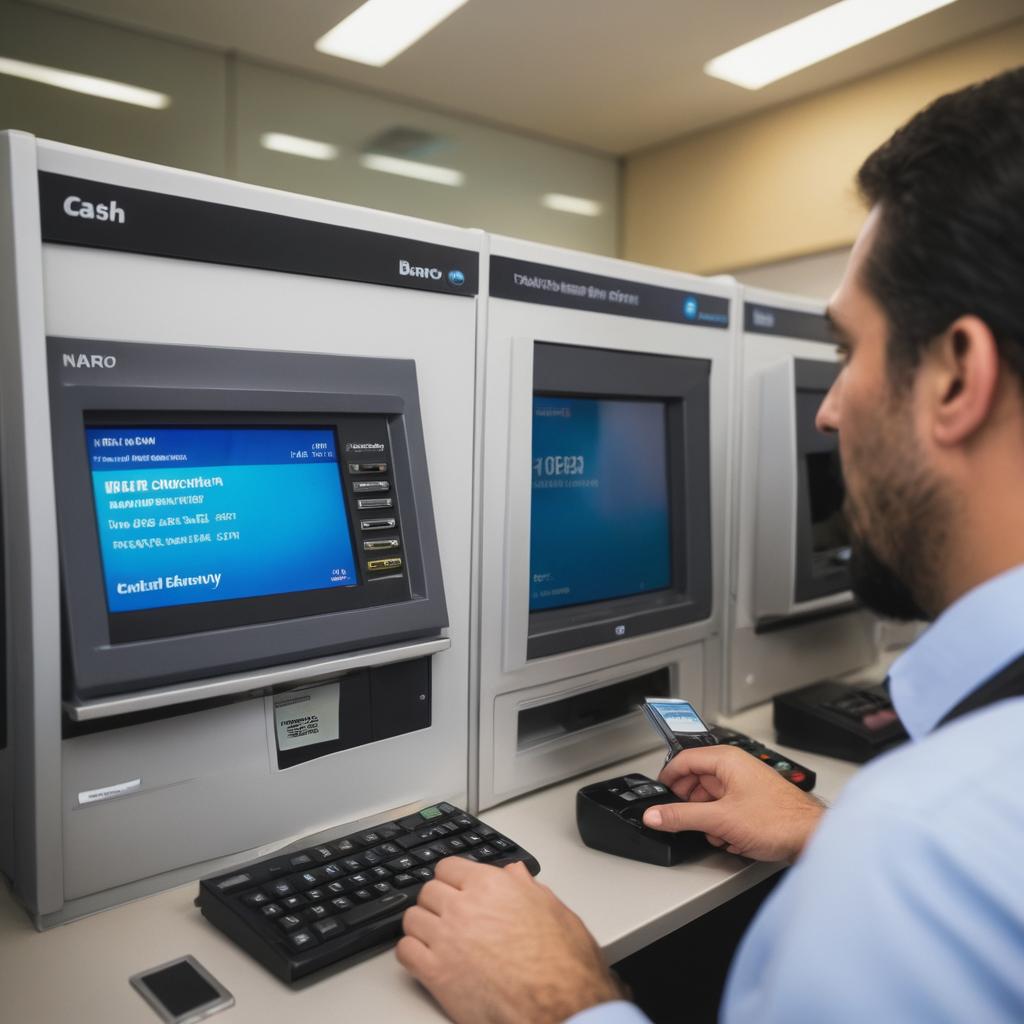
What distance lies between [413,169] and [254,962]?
4.17m

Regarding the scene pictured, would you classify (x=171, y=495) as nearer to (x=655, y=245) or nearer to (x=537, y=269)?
(x=537, y=269)

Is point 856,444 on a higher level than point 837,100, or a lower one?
lower

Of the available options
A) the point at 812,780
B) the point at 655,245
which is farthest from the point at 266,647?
the point at 655,245

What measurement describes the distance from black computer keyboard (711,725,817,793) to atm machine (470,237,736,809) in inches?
6.3

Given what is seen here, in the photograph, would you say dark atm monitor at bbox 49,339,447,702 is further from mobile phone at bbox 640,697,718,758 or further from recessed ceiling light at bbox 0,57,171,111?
recessed ceiling light at bbox 0,57,171,111

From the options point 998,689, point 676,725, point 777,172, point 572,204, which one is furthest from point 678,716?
point 572,204

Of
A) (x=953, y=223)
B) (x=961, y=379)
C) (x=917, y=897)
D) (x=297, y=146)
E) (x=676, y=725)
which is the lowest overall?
(x=676, y=725)

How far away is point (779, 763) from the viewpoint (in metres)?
1.14

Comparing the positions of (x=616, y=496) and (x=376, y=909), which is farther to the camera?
(x=616, y=496)

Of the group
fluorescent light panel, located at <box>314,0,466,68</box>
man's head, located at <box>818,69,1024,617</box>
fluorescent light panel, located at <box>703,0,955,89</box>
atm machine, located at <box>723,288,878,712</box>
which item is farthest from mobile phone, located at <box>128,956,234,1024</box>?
fluorescent light panel, located at <box>703,0,955,89</box>

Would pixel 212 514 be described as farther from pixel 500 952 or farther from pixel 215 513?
pixel 500 952

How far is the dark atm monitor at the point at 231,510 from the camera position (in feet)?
2.53

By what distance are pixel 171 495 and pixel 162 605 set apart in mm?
103

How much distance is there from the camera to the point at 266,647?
2.84ft
